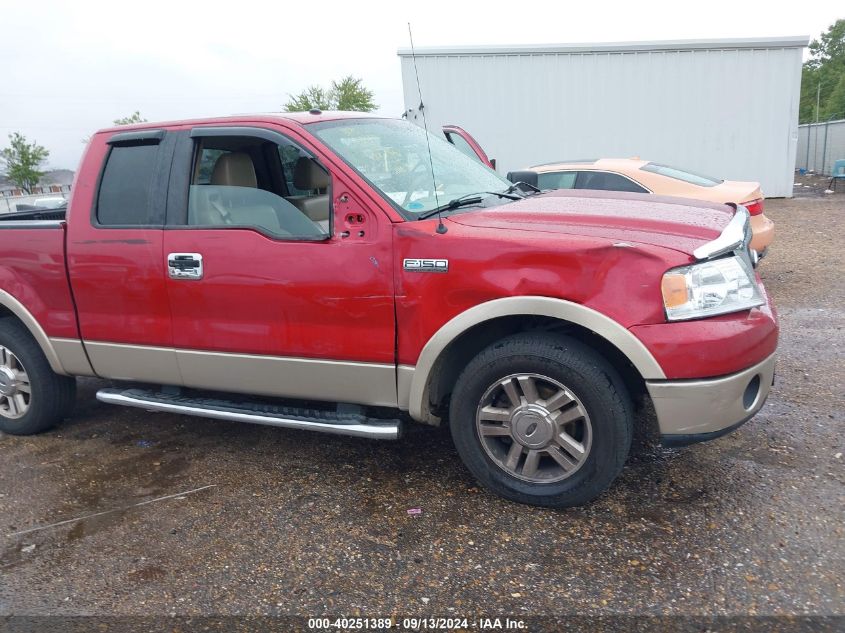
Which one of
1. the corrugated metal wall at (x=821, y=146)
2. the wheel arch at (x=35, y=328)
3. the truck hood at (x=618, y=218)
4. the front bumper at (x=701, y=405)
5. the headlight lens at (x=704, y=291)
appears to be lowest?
the corrugated metal wall at (x=821, y=146)

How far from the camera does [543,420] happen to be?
3.09 meters

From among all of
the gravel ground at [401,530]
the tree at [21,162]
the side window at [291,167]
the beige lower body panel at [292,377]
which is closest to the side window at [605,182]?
the gravel ground at [401,530]

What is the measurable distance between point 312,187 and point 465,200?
856mm

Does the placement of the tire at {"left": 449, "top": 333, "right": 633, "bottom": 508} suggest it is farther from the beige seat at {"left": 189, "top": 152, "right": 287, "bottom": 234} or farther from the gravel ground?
the beige seat at {"left": 189, "top": 152, "right": 287, "bottom": 234}

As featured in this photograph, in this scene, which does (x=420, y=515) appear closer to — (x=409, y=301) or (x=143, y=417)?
(x=409, y=301)

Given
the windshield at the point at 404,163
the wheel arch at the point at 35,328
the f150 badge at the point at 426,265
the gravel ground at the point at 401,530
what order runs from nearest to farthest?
the gravel ground at the point at 401,530 → the f150 badge at the point at 426,265 → the windshield at the point at 404,163 → the wheel arch at the point at 35,328

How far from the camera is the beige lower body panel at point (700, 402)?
113 inches

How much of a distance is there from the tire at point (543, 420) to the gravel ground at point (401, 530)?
17 cm

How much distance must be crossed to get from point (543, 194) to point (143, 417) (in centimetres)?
312

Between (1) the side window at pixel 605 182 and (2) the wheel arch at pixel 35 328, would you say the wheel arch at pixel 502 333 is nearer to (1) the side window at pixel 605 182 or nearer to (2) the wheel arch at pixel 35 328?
(2) the wheel arch at pixel 35 328

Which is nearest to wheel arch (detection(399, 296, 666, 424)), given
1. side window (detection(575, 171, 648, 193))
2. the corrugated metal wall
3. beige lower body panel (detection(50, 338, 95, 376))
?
beige lower body panel (detection(50, 338, 95, 376))

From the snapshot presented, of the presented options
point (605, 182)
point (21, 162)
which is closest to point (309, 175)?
point (605, 182)

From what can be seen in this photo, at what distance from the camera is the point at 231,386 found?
375cm

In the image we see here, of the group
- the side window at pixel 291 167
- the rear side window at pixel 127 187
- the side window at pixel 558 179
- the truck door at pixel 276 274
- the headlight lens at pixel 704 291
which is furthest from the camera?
the side window at pixel 558 179
